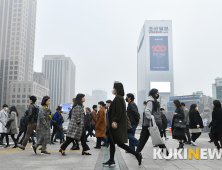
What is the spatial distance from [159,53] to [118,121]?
11156cm

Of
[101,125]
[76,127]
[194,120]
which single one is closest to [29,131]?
[76,127]

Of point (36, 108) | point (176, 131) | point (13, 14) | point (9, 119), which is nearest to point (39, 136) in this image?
point (36, 108)

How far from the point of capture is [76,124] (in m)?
6.61

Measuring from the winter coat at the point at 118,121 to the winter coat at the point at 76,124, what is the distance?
182 cm

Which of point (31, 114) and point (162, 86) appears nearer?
point (31, 114)

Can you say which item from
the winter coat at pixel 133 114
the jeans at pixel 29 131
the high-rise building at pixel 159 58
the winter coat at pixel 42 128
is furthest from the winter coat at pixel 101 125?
the high-rise building at pixel 159 58

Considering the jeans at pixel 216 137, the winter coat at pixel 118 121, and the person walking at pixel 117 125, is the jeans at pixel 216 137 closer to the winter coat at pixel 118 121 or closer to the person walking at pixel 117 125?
the person walking at pixel 117 125

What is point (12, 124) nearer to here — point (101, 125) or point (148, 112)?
point (101, 125)

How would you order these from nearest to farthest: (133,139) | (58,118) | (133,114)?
(133,139) < (133,114) < (58,118)

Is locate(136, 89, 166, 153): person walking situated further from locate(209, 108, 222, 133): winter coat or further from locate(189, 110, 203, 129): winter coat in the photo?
locate(189, 110, 203, 129): winter coat

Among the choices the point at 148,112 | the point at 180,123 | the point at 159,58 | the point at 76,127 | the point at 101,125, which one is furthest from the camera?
the point at 159,58

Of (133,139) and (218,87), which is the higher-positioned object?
(218,87)

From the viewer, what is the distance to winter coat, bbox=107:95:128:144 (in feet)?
15.7

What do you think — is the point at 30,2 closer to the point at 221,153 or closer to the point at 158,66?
the point at 158,66
